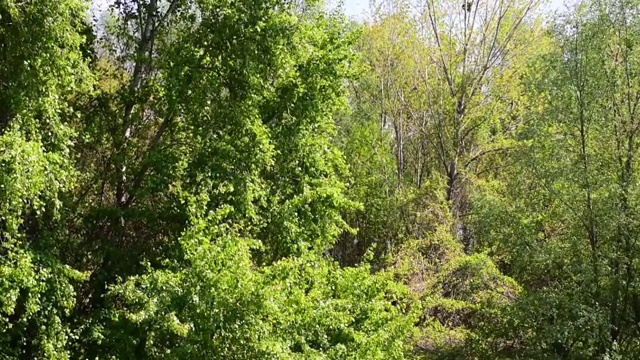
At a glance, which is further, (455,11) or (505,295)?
(455,11)

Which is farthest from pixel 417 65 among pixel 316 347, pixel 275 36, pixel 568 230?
pixel 316 347

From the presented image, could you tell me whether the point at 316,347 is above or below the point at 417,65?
below

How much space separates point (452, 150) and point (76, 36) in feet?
47.5

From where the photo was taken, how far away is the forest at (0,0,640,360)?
7688 millimetres

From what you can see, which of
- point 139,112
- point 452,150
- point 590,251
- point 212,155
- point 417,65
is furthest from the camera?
point 417,65

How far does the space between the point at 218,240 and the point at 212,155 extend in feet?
7.89

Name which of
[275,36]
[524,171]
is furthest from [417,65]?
[275,36]

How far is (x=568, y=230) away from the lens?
12961 mm

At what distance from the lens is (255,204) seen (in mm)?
11086

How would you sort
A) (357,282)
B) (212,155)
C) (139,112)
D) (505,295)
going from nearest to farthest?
(357,282)
(212,155)
(139,112)
(505,295)

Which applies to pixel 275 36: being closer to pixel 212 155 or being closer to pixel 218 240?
pixel 212 155

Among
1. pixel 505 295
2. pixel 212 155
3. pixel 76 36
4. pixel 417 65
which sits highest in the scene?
pixel 417 65

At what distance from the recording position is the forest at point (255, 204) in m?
7.69

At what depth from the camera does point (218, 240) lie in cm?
811
